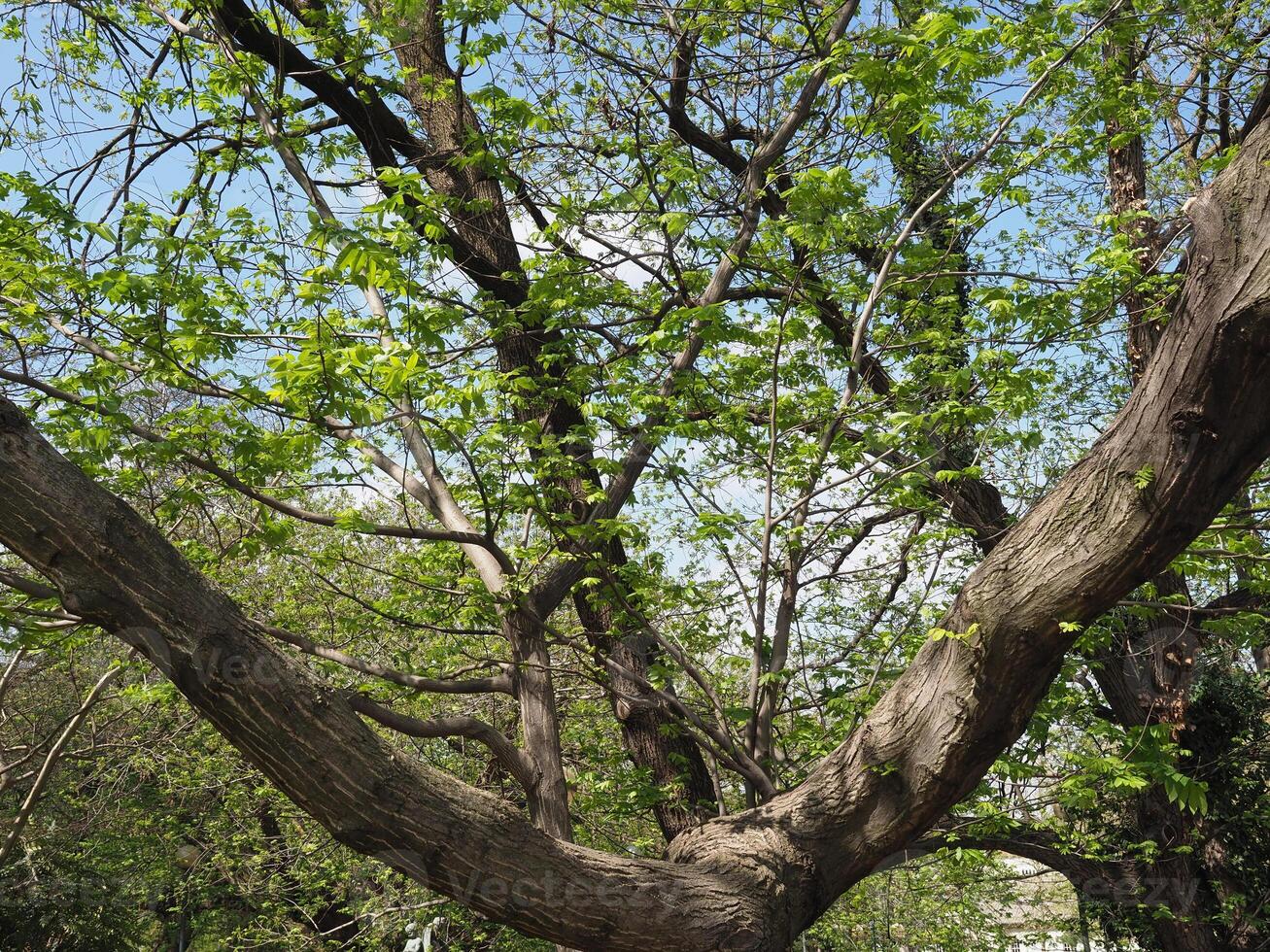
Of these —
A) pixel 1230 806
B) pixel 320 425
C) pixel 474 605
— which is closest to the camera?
pixel 320 425

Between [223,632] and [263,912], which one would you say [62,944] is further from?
[223,632]

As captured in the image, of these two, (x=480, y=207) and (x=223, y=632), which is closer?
(x=223, y=632)

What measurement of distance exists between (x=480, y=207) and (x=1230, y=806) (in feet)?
27.1

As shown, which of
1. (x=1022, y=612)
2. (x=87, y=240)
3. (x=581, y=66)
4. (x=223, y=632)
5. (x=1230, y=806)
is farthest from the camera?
(x=1230, y=806)

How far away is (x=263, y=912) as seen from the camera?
412 inches

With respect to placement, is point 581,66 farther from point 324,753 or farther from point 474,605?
point 324,753

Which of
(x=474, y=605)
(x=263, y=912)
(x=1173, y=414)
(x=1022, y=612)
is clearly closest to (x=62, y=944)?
(x=263, y=912)

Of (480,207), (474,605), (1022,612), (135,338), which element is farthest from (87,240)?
(1022,612)

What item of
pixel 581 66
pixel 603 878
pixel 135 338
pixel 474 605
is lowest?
pixel 603 878

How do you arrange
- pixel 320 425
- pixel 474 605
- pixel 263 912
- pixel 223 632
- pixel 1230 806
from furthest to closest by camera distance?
pixel 263 912
pixel 1230 806
pixel 474 605
pixel 320 425
pixel 223 632

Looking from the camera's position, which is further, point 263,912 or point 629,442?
point 263,912

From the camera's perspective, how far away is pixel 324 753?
3092mm

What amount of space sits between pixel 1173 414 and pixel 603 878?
8.15ft

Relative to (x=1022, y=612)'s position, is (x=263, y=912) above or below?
above
